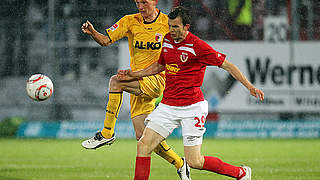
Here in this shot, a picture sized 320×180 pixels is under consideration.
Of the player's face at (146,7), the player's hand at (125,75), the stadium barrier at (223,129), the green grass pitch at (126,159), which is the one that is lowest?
the stadium barrier at (223,129)

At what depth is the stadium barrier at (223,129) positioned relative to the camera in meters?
15.1

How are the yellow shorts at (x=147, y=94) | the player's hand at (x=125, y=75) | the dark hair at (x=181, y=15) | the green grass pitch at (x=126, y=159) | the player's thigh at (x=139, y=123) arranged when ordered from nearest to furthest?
the dark hair at (x=181, y=15) < the player's hand at (x=125, y=75) < the yellow shorts at (x=147, y=94) < the player's thigh at (x=139, y=123) < the green grass pitch at (x=126, y=159)

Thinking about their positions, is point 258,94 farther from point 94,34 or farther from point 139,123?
point 94,34

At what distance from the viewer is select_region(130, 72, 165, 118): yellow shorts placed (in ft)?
23.6

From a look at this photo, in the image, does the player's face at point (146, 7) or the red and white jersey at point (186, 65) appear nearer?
the red and white jersey at point (186, 65)

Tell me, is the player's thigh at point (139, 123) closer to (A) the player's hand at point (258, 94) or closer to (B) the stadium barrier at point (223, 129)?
(A) the player's hand at point (258, 94)

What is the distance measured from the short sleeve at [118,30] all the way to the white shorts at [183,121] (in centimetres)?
149

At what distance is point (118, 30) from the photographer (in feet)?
24.1

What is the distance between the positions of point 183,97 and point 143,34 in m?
1.42

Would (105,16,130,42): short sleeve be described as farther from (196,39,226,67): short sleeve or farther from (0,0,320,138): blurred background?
(0,0,320,138): blurred background

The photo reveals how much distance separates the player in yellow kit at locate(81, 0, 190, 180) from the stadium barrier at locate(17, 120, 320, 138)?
24.7 ft

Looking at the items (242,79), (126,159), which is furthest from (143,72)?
(126,159)

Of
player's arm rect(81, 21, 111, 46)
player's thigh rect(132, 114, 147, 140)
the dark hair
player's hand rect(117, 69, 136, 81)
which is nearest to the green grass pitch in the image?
player's thigh rect(132, 114, 147, 140)

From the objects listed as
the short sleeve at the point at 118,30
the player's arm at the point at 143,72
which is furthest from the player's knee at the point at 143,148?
the short sleeve at the point at 118,30
